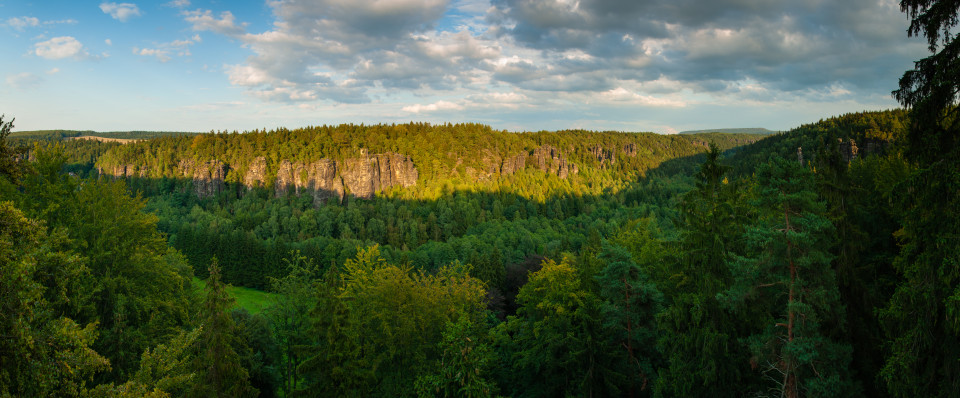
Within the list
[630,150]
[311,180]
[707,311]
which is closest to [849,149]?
[707,311]

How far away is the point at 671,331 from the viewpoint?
51.9 ft

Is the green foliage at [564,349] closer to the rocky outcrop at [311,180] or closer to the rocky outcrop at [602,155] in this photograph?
the rocky outcrop at [311,180]

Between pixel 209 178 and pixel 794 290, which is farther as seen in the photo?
pixel 209 178

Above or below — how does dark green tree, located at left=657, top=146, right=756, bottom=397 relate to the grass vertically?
above

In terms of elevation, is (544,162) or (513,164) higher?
(544,162)

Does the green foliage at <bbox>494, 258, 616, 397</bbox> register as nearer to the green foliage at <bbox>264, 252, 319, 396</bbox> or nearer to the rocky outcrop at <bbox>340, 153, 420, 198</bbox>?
the green foliage at <bbox>264, 252, 319, 396</bbox>

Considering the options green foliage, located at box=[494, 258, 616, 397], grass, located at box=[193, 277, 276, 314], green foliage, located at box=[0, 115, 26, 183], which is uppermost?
green foliage, located at box=[0, 115, 26, 183]

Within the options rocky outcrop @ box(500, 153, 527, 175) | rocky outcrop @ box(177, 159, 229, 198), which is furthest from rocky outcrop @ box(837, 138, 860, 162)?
rocky outcrop @ box(177, 159, 229, 198)

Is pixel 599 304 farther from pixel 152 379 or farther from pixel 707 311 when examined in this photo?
pixel 152 379

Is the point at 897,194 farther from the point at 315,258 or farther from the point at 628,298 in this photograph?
the point at 315,258

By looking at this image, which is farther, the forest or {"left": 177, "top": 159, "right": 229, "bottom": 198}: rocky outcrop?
{"left": 177, "top": 159, "right": 229, "bottom": 198}: rocky outcrop

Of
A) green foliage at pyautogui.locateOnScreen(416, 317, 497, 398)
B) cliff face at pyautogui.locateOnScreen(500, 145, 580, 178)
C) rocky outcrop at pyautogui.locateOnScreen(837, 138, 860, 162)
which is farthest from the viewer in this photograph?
cliff face at pyautogui.locateOnScreen(500, 145, 580, 178)

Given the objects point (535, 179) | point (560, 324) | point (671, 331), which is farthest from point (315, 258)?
point (535, 179)

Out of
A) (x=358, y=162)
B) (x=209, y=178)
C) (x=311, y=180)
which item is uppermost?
(x=358, y=162)
